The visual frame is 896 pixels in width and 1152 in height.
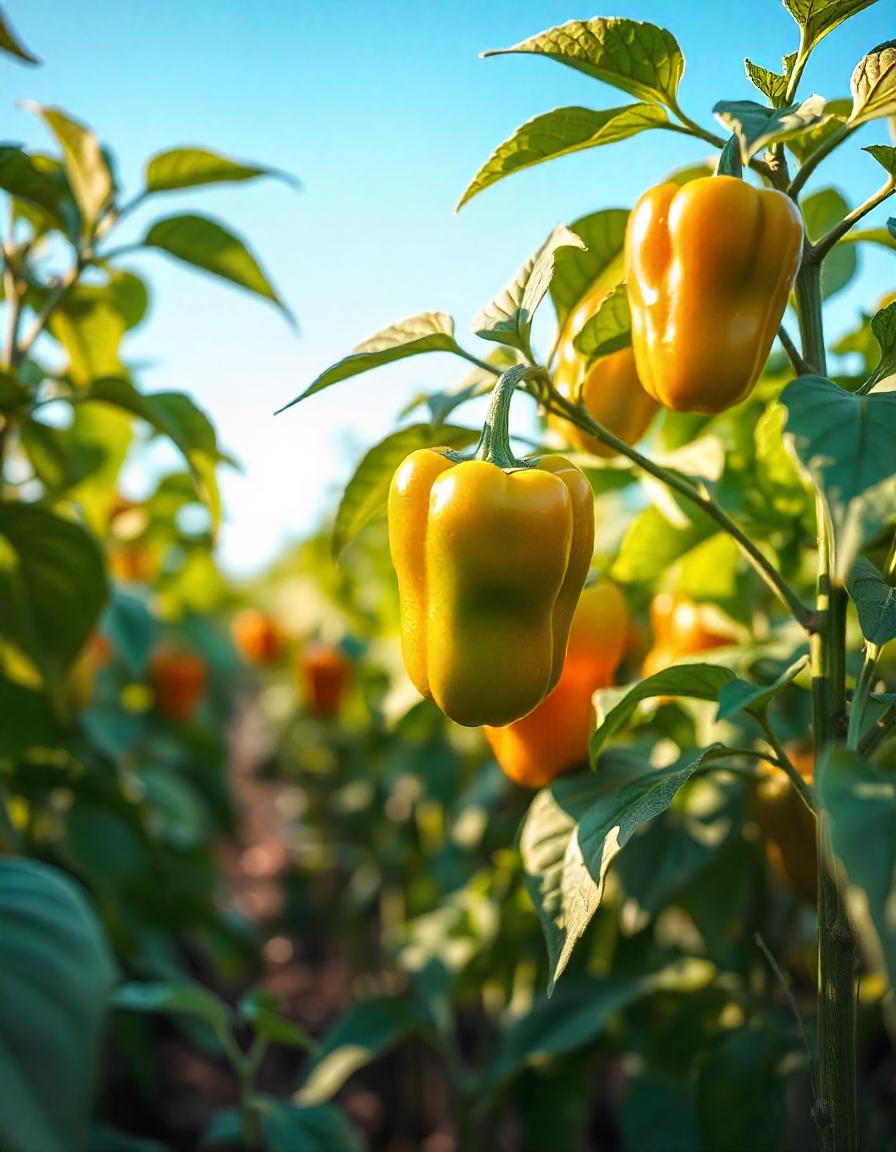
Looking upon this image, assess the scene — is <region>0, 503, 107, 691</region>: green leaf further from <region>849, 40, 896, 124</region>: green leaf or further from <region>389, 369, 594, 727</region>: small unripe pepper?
<region>849, 40, 896, 124</region>: green leaf

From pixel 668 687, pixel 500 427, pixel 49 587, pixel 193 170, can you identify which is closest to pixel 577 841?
pixel 668 687

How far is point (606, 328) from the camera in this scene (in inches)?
36.5

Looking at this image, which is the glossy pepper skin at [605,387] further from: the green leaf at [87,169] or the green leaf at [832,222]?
the green leaf at [87,169]

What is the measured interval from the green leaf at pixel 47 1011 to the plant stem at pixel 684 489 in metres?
0.67

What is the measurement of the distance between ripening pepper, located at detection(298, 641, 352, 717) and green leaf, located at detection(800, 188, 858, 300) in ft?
6.05

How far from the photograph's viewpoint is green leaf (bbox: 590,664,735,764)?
0.88 meters

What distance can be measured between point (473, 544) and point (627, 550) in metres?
0.55

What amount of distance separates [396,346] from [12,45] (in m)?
0.65

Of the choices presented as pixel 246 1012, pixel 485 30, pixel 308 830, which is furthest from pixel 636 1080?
pixel 308 830

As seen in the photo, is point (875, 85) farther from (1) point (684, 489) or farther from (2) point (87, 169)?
(2) point (87, 169)

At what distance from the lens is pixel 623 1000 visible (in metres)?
1.40

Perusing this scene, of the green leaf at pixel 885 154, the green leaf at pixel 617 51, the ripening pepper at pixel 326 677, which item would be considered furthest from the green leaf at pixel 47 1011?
the ripening pepper at pixel 326 677

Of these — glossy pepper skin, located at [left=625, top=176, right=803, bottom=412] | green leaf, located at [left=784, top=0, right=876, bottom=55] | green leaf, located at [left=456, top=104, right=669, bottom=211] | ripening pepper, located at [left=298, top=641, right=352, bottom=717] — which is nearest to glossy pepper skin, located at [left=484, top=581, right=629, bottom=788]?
glossy pepper skin, located at [left=625, top=176, right=803, bottom=412]

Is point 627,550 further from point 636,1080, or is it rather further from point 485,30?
point 636,1080
